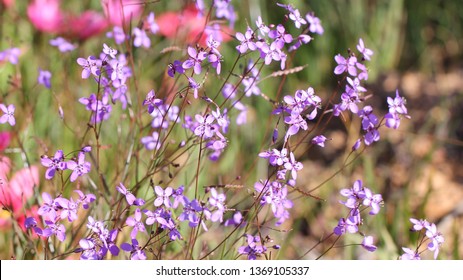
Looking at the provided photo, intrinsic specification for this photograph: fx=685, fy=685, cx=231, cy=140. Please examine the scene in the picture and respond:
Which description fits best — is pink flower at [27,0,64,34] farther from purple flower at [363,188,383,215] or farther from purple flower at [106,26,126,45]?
purple flower at [363,188,383,215]

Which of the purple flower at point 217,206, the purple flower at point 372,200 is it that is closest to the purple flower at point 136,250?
the purple flower at point 217,206

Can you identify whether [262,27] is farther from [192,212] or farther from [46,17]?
[46,17]

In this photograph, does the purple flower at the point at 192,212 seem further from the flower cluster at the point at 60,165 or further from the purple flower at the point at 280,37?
the purple flower at the point at 280,37

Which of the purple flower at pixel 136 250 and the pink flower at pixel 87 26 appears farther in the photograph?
the pink flower at pixel 87 26

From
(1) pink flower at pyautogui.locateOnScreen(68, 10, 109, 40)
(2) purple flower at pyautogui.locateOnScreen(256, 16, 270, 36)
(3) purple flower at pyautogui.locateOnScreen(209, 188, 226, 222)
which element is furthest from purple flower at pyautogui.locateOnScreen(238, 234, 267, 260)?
(1) pink flower at pyautogui.locateOnScreen(68, 10, 109, 40)

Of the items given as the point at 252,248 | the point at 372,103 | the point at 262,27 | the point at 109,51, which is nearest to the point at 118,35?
the point at 109,51

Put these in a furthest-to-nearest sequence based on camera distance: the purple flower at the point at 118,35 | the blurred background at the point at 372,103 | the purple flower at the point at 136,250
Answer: the blurred background at the point at 372,103, the purple flower at the point at 118,35, the purple flower at the point at 136,250
